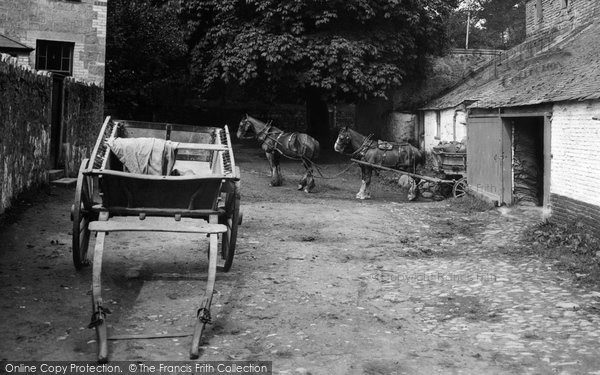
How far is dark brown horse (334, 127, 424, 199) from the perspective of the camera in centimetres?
1739

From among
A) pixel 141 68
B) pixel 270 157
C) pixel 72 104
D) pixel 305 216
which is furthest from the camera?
pixel 141 68

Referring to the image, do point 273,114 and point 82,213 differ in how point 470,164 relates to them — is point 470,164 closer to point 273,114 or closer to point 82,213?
point 82,213

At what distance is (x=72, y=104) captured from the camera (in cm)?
1526

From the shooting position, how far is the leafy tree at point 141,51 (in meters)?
23.3

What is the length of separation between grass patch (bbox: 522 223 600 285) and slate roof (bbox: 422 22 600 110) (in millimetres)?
2258

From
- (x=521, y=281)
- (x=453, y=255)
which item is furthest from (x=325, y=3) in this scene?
(x=521, y=281)

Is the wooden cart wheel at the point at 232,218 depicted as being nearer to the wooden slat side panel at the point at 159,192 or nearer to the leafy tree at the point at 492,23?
the wooden slat side panel at the point at 159,192

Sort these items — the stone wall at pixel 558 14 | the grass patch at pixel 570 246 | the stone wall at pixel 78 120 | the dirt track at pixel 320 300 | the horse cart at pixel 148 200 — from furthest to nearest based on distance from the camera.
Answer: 1. the stone wall at pixel 558 14
2. the stone wall at pixel 78 120
3. the grass patch at pixel 570 246
4. the horse cart at pixel 148 200
5. the dirt track at pixel 320 300

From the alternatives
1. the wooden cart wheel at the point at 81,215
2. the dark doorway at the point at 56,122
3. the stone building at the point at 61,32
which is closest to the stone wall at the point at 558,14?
the stone building at the point at 61,32

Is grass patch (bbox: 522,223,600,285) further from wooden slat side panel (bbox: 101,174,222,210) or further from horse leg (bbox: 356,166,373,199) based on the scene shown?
horse leg (bbox: 356,166,373,199)

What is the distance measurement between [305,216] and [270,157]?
5.86m

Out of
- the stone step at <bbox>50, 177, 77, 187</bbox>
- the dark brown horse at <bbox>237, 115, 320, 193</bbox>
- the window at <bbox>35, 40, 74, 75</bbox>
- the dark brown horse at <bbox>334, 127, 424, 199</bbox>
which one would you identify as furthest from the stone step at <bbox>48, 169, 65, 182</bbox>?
the dark brown horse at <bbox>334, 127, 424, 199</bbox>

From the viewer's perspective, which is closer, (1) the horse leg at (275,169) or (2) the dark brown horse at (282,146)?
(2) the dark brown horse at (282,146)

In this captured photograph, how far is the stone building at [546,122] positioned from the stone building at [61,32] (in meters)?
11.4
